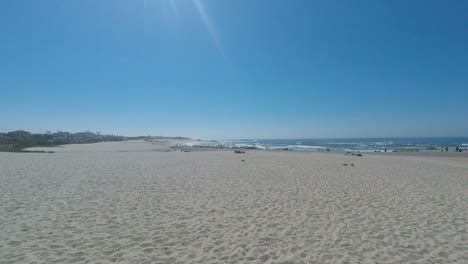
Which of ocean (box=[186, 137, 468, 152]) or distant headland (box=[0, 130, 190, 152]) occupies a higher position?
distant headland (box=[0, 130, 190, 152])

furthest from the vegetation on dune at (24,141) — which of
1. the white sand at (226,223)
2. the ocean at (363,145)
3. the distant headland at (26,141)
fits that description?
the ocean at (363,145)

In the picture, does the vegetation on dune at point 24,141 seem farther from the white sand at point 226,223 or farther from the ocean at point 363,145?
the ocean at point 363,145

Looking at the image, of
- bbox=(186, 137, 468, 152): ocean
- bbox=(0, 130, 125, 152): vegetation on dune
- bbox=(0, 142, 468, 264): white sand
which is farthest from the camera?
bbox=(186, 137, 468, 152): ocean

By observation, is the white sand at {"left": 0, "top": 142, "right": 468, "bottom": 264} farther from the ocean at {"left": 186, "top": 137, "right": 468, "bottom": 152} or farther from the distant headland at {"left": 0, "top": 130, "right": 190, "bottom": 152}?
the ocean at {"left": 186, "top": 137, "right": 468, "bottom": 152}

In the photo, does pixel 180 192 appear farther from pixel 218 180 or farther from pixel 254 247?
pixel 254 247

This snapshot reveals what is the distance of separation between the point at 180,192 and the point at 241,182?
3239mm

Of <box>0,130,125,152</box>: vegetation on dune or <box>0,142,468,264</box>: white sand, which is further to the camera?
<box>0,130,125,152</box>: vegetation on dune

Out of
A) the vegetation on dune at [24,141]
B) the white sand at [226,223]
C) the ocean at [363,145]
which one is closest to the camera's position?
the white sand at [226,223]

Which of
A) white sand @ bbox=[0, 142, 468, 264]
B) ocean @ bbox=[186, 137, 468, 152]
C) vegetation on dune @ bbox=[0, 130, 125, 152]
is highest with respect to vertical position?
vegetation on dune @ bbox=[0, 130, 125, 152]

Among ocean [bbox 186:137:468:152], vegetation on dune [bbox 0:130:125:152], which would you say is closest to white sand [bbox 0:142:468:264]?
vegetation on dune [bbox 0:130:125:152]

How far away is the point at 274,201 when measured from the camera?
8.32 metres

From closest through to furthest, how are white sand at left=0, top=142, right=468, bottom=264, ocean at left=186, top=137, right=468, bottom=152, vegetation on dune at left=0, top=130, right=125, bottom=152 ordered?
white sand at left=0, top=142, right=468, bottom=264, vegetation on dune at left=0, top=130, right=125, bottom=152, ocean at left=186, top=137, right=468, bottom=152

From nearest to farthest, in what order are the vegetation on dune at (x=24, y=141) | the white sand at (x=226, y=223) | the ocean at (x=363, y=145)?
1. the white sand at (x=226, y=223)
2. the vegetation on dune at (x=24, y=141)
3. the ocean at (x=363, y=145)

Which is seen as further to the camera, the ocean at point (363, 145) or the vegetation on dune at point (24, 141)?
the ocean at point (363, 145)
